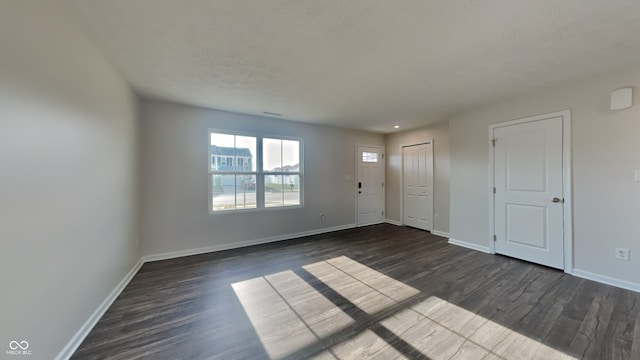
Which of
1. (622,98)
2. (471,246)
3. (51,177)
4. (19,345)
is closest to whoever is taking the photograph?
(19,345)

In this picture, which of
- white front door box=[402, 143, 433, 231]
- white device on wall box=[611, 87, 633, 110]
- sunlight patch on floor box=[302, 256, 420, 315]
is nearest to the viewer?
sunlight patch on floor box=[302, 256, 420, 315]

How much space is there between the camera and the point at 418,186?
545 cm

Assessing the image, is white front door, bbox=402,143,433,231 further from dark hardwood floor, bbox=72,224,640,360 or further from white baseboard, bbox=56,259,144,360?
white baseboard, bbox=56,259,144,360

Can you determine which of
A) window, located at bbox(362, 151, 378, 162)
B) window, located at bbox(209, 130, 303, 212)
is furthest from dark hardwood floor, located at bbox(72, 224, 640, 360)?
window, located at bbox(362, 151, 378, 162)

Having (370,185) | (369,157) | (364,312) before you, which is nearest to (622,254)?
(364,312)

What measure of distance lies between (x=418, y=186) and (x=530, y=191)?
7.35ft

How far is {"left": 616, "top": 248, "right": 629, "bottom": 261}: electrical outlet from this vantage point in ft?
8.43

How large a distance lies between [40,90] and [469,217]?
5108 millimetres

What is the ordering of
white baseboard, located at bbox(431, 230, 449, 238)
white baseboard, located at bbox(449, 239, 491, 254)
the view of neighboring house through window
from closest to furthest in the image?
white baseboard, located at bbox(449, 239, 491, 254), the view of neighboring house through window, white baseboard, located at bbox(431, 230, 449, 238)

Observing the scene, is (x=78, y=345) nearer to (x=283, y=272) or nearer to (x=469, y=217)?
(x=283, y=272)

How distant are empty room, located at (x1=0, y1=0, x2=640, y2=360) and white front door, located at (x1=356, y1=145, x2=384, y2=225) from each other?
1.20 m

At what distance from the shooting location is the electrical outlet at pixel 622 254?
8.43 feet

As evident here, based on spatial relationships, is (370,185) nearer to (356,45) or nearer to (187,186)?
(187,186)

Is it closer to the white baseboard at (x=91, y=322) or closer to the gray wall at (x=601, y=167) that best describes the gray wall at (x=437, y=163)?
the gray wall at (x=601, y=167)
